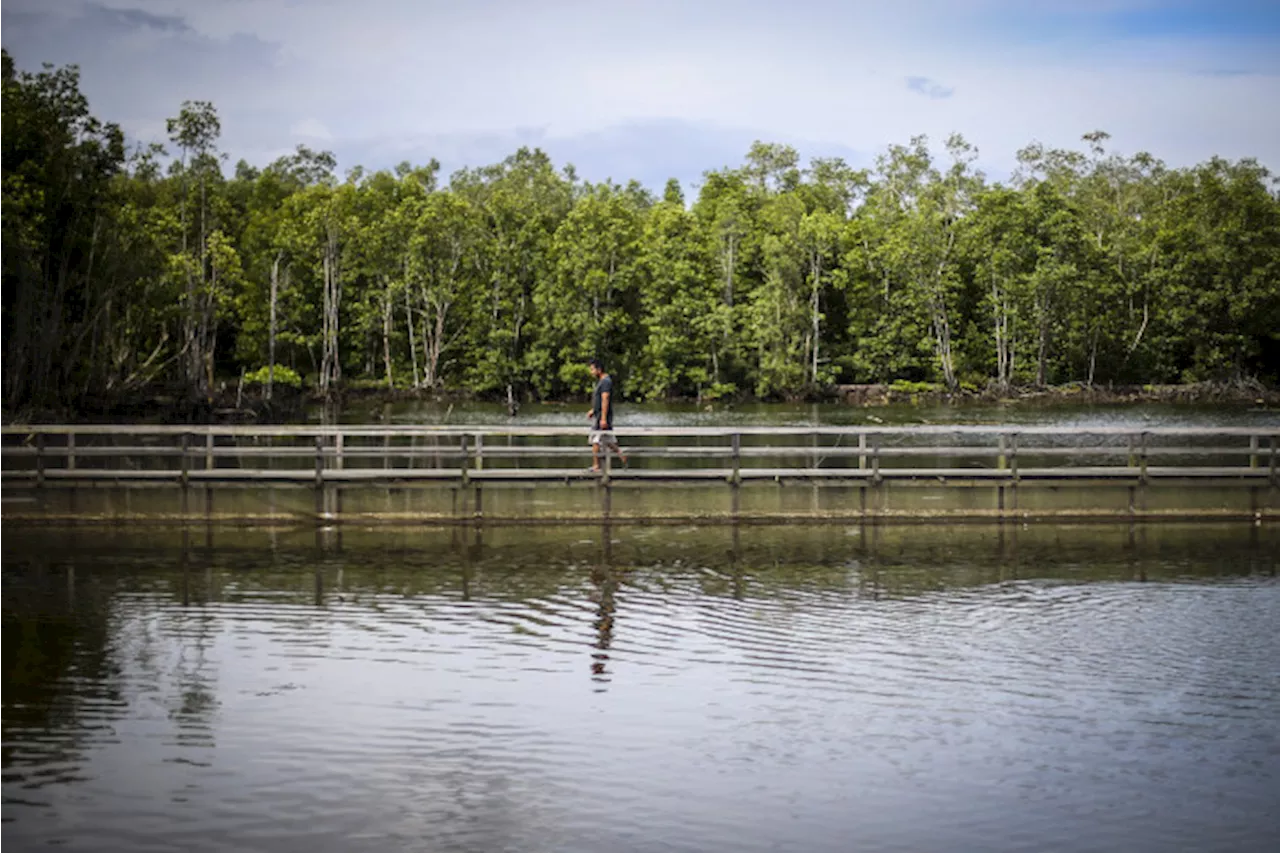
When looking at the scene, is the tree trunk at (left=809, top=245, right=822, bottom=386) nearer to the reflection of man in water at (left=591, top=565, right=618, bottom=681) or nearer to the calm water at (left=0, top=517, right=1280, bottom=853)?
the calm water at (left=0, top=517, right=1280, bottom=853)

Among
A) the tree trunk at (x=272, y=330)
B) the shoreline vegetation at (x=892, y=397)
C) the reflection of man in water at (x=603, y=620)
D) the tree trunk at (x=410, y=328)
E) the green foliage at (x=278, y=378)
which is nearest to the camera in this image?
the reflection of man in water at (x=603, y=620)

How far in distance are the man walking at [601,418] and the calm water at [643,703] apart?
3752mm

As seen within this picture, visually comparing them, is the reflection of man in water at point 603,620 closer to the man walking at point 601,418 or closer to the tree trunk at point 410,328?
the man walking at point 601,418

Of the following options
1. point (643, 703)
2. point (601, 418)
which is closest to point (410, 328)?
point (601, 418)

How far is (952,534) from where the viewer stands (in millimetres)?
23219

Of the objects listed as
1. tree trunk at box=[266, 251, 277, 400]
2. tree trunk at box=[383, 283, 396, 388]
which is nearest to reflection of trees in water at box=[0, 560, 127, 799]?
tree trunk at box=[266, 251, 277, 400]

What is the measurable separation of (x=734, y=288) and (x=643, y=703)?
91.4 m

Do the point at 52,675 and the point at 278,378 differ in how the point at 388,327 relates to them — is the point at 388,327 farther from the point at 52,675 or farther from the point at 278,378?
the point at 52,675

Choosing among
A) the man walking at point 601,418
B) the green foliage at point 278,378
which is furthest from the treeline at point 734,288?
the man walking at point 601,418

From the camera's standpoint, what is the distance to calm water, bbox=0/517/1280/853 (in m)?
9.25

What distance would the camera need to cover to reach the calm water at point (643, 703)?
30.3ft

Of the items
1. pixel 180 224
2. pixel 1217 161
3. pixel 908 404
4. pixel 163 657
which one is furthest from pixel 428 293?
pixel 163 657

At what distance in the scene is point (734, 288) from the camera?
103 meters

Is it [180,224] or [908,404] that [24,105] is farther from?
[908,404]
